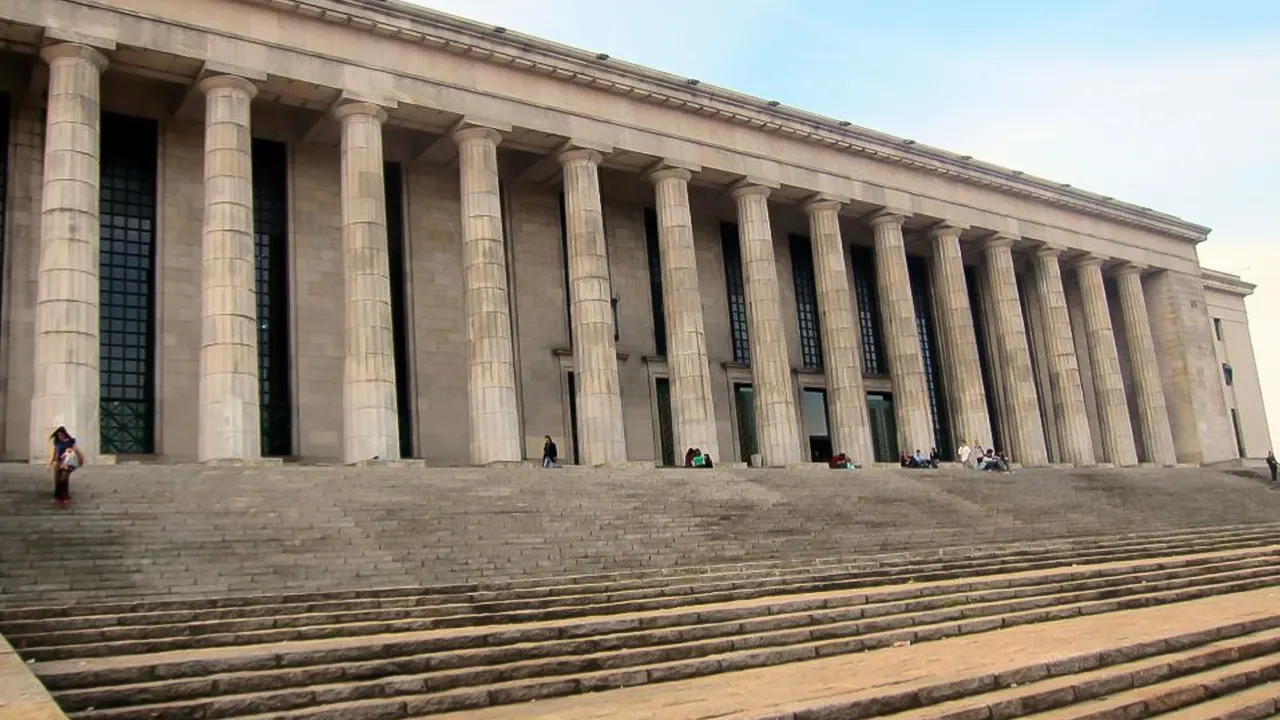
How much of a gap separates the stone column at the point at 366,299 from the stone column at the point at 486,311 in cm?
230

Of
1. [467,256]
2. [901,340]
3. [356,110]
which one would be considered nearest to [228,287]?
[356,110]

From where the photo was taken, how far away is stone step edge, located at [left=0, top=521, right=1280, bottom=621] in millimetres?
12594

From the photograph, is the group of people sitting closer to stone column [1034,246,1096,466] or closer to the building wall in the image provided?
stone column [1034,246,1096,466]

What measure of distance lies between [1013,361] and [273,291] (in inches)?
1045

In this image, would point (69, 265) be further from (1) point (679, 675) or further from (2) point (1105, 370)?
(2) point (1105, 370)

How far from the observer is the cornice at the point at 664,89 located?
27.5m

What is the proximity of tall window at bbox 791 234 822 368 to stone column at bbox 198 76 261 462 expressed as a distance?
71.0ft

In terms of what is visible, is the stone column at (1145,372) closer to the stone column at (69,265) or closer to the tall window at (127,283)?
the tall window at (127,283)

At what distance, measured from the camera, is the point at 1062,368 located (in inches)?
1647

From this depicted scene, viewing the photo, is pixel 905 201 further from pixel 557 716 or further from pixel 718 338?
pixel 557 716

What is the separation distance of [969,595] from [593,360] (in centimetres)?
1576

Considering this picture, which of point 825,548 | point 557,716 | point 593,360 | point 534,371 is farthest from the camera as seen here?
point 534,371

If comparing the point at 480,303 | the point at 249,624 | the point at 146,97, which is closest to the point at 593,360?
the point at 480,303

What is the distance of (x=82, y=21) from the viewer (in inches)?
934
